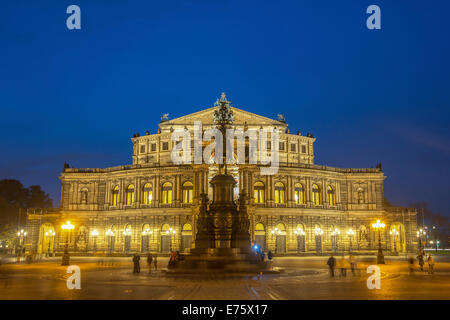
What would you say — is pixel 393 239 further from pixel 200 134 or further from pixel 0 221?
pixel 0 221

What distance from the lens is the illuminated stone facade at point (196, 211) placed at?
6544 centimetres

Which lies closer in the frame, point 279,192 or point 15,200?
point 279,192

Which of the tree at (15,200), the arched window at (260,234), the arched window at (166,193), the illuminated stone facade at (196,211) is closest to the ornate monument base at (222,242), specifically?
the illuminated stone facade at (196,211)

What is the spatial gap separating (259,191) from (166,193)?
13.6 meters

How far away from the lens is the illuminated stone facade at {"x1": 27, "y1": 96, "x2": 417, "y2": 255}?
65.4 meters

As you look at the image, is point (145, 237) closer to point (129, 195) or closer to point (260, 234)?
point (129, 195)

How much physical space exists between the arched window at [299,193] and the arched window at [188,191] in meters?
15.3

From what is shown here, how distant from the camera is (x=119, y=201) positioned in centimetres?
7075

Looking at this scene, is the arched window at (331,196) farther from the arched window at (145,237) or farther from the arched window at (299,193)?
the arched window at (145,237)

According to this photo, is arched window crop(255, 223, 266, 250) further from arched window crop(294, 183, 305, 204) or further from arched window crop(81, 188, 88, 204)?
arched window crop(81, 188, 88, 204)

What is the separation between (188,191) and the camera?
67.3 metres

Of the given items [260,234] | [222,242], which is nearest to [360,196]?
[260,234]
